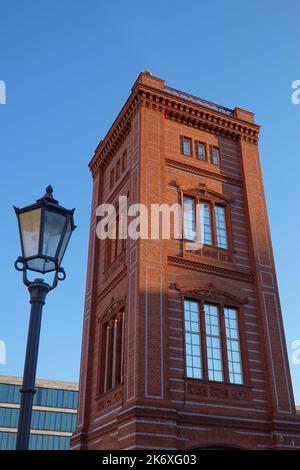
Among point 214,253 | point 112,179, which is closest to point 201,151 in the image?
point 112,179

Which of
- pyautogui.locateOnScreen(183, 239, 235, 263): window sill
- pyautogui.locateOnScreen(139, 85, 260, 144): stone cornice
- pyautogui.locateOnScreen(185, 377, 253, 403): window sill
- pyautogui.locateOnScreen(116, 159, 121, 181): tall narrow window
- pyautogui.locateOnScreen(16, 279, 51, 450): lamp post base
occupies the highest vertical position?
pyautogui.locateOnScreen(139, 85, 260, 144): stone cornice

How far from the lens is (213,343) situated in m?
18.6

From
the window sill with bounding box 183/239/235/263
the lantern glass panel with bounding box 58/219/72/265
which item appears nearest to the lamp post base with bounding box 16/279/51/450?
the lantern glass panel with bounding box 58/219/72/265

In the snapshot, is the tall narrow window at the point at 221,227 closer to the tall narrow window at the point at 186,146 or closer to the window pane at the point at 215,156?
the window pane at the point at 215,156

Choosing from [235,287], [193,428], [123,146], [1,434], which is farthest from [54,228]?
[1,434]

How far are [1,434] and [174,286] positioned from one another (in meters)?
53.2

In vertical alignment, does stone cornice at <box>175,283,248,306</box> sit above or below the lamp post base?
above

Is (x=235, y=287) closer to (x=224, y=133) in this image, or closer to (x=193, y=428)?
→ (x=193, y=428)

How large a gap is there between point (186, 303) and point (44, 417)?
53600mm

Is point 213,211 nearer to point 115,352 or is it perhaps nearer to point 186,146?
point 186,146

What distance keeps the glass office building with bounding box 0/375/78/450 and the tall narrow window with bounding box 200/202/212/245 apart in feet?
166

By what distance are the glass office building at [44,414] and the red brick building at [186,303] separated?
47665mm

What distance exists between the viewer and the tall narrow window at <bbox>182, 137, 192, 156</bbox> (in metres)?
23.1

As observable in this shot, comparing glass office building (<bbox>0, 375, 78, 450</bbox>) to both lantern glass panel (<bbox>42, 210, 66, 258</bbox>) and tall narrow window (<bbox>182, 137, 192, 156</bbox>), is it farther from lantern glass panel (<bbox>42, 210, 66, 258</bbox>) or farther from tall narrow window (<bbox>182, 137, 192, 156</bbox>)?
lantern glass panel (<bbox>42, 210, 66, 258</bbox>)
